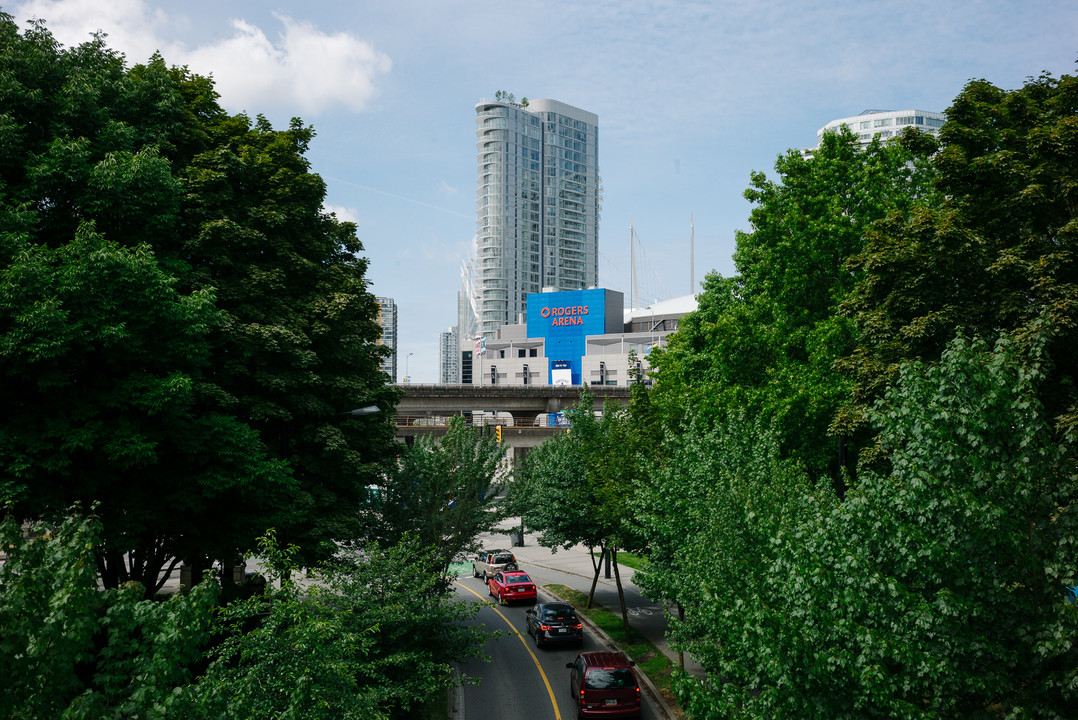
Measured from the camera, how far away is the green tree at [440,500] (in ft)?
76.1

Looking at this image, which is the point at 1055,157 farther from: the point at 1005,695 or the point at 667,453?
the point at 667,453

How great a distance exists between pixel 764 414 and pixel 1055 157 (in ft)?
33.0

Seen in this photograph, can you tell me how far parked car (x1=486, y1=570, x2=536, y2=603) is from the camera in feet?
111

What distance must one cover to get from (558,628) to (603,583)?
1251 cm

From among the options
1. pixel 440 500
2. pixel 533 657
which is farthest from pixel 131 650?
pixel 533 657

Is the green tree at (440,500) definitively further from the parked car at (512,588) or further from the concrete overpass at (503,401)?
the concrete overpass at (503,401)

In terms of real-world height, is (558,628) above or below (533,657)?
above

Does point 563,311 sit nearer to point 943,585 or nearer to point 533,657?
point 533,657

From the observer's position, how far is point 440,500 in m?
23.6

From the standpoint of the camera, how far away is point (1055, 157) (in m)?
15.1

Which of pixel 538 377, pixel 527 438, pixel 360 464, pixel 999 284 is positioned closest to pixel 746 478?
pixel 999 284

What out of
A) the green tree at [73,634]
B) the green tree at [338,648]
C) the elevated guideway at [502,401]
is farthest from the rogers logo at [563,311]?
the green tree at [73,634]

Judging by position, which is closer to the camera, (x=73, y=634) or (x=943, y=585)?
(x=73, y=634)

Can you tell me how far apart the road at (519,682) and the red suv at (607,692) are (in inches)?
38.7
